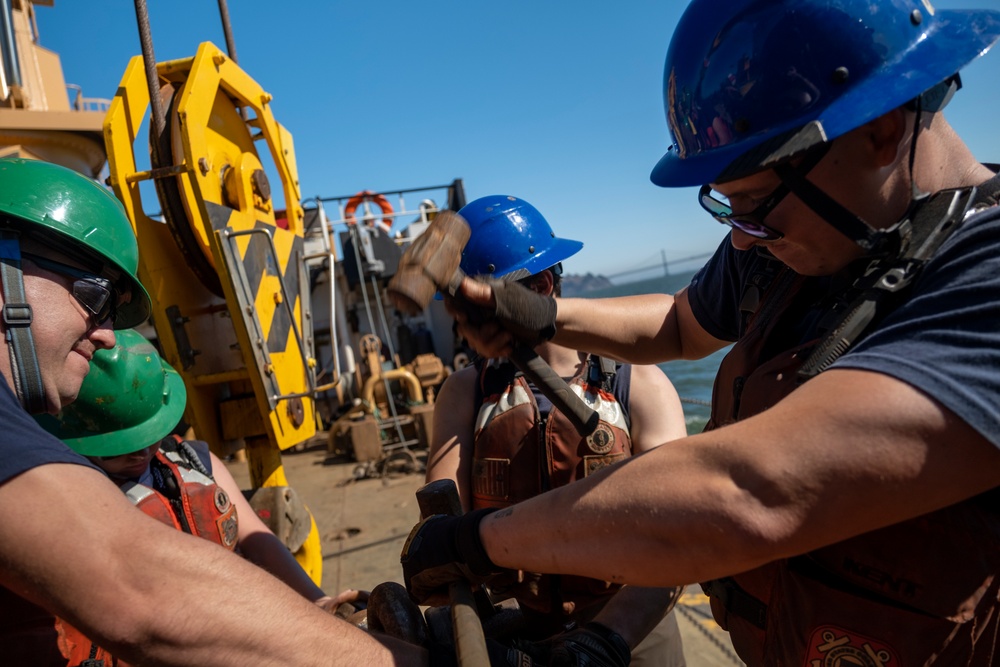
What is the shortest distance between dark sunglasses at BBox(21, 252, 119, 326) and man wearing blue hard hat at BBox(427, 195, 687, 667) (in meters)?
1.23

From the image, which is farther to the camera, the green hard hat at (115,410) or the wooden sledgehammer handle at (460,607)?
the green hard hat at (115,410)

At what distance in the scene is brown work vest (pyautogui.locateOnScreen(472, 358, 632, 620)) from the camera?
Answer: 2.06 meters

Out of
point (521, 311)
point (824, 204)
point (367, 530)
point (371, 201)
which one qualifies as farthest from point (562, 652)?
point (371, 201)

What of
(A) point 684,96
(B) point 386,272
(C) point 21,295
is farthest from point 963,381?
(B) point 386,272

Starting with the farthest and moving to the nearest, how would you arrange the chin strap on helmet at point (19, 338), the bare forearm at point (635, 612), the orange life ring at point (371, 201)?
1. the orange life ring at point (371, 201)
2. the bare forearm at point (635, 612)
3. the chin strap on helmet at point (19, 338)

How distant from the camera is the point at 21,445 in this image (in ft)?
3.64

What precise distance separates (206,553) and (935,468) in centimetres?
137

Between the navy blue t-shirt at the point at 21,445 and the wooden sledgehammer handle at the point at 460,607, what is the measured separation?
0.85 metres

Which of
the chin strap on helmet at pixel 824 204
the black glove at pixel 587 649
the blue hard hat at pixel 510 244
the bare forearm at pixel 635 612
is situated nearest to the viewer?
the chin strap on helmet at pixel 824 204

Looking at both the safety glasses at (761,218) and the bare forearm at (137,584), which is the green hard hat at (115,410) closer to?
the bare forearm at (137,584)

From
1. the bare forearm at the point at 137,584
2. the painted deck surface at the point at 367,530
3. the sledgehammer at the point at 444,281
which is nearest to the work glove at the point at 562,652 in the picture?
the bare forearm at the point at 137,584

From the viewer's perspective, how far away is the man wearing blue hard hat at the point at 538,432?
2068mm

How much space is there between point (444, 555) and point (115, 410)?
1428 mm

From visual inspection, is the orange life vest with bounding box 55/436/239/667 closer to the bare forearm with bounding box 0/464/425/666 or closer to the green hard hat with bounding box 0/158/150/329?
the green hard hat with bounding box 0/158/150/329
